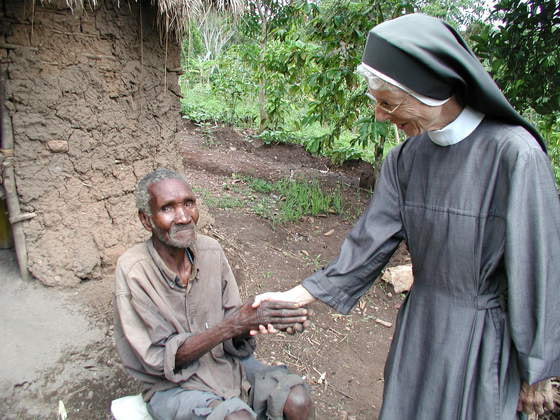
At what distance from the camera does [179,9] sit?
372cm

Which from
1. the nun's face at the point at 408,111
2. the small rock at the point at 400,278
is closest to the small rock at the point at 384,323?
the small rock at the point at 400,278

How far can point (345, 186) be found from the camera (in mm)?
7406

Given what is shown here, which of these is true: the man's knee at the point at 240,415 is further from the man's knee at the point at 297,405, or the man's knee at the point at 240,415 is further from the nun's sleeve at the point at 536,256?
the nun's sleeve at the point at 536,256

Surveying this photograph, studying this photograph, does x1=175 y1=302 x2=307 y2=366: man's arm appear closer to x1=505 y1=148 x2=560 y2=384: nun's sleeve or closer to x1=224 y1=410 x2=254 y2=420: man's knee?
x1=224 y1=410 x2=254 y2=420: man's knee

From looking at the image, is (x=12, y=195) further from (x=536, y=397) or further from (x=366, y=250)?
(x=536, y=397)

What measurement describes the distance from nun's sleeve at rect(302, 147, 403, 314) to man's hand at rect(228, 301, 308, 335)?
0.41 ft

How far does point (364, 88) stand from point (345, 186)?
2.07 meters

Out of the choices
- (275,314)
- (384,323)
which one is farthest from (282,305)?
(384,323)

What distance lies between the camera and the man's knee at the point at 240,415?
185 centimetres

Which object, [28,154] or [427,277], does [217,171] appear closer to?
[28,154]

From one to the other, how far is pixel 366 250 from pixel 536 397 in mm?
794

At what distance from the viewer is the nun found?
1428 millimetres

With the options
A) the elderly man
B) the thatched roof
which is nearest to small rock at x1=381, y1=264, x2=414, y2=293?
the elderly man

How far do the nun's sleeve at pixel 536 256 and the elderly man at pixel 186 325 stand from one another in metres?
0.89
